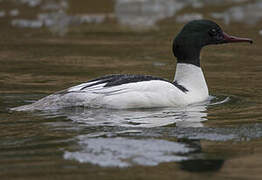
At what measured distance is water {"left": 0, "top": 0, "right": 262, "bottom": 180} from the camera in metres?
5.63

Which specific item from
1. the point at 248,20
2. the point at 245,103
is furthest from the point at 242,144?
the point at 248,20

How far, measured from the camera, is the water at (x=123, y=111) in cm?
563

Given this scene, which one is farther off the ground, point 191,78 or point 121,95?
point 191,78

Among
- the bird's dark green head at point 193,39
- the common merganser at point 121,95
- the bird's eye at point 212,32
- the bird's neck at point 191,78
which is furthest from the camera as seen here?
the bird's eye at point 212,32

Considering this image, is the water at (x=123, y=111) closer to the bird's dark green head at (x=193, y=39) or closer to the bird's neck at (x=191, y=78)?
the bird's neck at (x=191, y=78)

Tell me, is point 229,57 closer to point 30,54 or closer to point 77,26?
point 30,54

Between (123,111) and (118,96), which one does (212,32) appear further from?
(123,111)

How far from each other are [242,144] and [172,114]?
1.74 meters

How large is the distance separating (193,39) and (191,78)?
1.89 feet

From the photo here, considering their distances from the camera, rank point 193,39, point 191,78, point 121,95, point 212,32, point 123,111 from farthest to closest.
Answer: point 212,32 < point 193,39 < point 191,78 < point 121,95 < point 123,111

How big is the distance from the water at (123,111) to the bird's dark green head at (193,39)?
0.73m

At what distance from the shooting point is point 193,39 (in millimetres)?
9188

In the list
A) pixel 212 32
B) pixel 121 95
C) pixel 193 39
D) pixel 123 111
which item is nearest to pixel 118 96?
pixel 121 95

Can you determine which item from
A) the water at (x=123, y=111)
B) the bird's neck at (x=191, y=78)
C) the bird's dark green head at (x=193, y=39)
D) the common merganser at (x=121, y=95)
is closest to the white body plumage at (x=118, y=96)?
the common merganser at (x=121, y=95)
